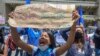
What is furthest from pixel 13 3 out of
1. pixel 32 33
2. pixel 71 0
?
pixel 32 33

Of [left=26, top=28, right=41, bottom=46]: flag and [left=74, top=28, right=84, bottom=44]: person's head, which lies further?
[left=26, top=28, right=41, bottom=46]: flag

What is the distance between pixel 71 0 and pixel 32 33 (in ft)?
148

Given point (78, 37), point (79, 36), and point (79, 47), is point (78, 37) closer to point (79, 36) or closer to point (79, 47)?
point (79, 36)

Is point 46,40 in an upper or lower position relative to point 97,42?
upper

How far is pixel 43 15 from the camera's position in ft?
20.6

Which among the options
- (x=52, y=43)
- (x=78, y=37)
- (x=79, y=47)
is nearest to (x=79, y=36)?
(x=78, y=37)

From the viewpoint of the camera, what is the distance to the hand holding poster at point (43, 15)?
6219 mm

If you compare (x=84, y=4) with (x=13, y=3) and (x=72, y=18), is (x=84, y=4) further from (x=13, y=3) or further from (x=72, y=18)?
(x=72, y=18)

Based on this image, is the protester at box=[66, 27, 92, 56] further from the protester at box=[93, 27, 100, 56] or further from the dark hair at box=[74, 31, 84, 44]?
the protester at box=[93, 27, 100, 56]

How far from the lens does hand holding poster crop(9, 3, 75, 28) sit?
20.4ft

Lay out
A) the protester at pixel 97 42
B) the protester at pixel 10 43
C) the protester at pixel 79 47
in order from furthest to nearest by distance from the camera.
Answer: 1. the protester at pixel 10 43
2. the protester at pixel 97 42
3. the protester at pixel 79 47

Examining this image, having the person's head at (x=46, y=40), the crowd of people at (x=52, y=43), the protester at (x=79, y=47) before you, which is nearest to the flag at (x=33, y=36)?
the crowd of people at (x=52, y=43)

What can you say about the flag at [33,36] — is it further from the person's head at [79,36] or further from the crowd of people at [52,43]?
the person's head at [79,36]

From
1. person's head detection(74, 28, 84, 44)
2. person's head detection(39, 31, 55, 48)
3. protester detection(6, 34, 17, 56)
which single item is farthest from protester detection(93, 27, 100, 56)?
person's head detection(39, 31, 55, 48)
